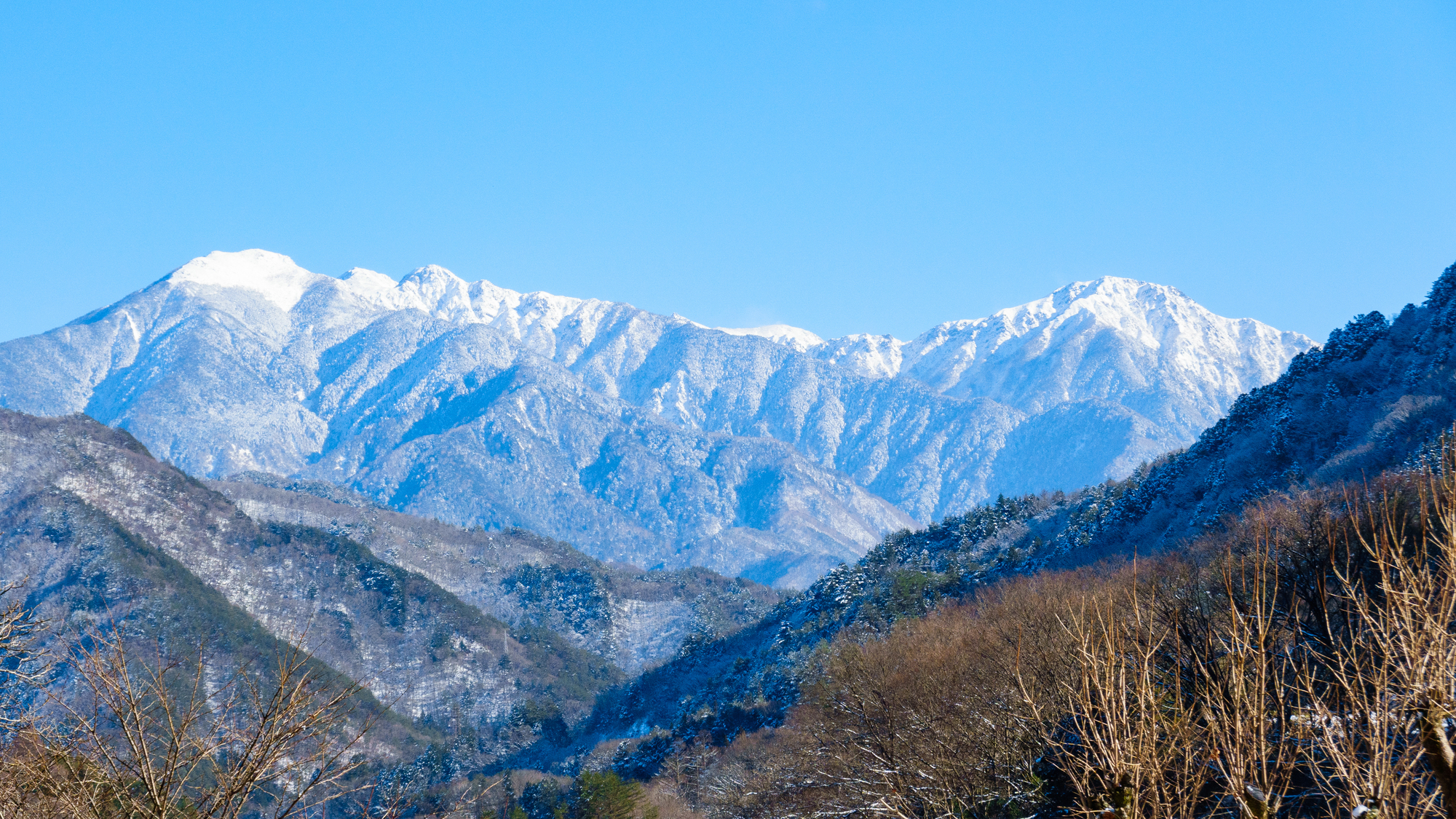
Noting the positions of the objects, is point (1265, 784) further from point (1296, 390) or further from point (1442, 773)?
point (1296, 390)

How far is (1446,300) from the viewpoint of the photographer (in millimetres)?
95625

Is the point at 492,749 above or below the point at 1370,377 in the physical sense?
below

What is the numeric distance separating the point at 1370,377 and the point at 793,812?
78.8 meters

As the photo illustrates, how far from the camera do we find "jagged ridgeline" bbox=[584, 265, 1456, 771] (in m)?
82.9

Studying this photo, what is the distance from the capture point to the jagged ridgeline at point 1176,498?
82938mm

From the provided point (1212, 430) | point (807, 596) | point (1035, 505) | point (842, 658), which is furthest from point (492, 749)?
point (842, 658)

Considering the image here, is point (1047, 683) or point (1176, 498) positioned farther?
point (1176, 498)

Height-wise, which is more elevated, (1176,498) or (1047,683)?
(1176,498)

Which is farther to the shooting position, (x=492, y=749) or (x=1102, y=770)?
(x=492, y=749)

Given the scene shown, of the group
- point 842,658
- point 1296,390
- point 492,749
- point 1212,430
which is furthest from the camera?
point 492,749

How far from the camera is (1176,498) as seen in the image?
102562 millimetres

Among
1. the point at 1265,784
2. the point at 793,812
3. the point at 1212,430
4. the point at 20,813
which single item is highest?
the point at 1212,430

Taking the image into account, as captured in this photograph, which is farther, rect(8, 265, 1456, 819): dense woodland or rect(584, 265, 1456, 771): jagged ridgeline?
rect(584, 265, 1456, 771): jagged ridgeline

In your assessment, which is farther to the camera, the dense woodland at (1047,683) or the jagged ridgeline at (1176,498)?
the jagged ridgeline at (1176,498)
